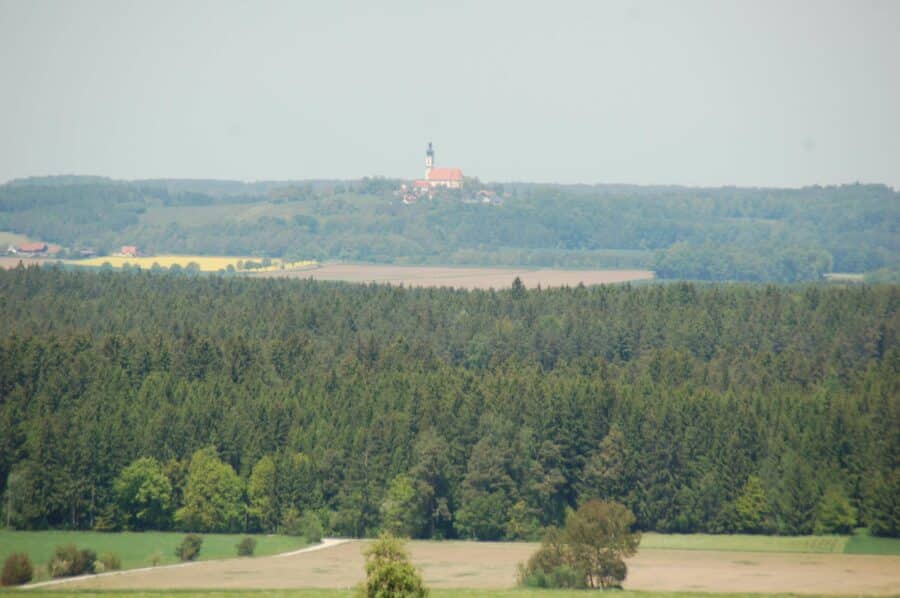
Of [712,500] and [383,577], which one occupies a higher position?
[383,577]

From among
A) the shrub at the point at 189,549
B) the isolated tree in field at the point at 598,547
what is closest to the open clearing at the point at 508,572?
the isolated tree in field at the point at 598,547

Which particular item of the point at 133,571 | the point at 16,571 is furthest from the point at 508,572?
the point at 16,571

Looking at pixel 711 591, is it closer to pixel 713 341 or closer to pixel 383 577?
pixel 383 577

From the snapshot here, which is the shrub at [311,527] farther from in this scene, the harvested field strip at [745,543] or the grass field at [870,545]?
the grass field at [870,545]

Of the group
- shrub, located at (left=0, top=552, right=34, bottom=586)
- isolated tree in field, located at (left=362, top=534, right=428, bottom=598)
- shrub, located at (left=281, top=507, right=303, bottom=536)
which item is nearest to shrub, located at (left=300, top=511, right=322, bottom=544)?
shrub, located at (left=281, top=507, right=303, bottom=536)

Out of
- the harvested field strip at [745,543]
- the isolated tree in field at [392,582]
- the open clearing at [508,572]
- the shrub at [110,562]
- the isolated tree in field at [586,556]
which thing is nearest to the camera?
the isolated tree in field at [392,582]

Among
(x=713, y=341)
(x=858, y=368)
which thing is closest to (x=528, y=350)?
(x=713, y=341)
